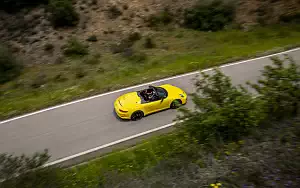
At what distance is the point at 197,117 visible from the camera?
9367mm

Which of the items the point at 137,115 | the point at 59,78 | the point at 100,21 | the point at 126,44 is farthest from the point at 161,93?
the point at 100,21

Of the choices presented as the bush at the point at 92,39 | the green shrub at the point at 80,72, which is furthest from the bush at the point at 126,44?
the green shrub at the point at 80,72

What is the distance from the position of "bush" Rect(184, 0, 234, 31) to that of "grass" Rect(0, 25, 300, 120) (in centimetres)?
122

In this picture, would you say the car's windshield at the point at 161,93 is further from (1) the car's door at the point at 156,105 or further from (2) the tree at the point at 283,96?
(2) the tree at the point at 283,96

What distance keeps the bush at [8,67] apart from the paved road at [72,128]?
6.26 m

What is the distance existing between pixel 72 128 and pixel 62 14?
16348mm

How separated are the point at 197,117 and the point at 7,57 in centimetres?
1511

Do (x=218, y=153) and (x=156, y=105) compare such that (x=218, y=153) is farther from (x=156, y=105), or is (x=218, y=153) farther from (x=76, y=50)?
(x=76, y=50)

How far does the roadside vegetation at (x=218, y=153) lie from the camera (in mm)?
6652

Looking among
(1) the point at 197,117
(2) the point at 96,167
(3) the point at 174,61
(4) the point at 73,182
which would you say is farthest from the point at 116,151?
(3) the point at 174,61

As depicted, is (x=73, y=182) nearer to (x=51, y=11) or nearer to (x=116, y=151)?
(x=116, y=151)

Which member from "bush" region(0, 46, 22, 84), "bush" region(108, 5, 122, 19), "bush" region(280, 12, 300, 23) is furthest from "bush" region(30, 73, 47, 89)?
"bush" region(280, 12, 300, 23)

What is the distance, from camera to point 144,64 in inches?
714

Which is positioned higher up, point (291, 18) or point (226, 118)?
point (291, 18)
